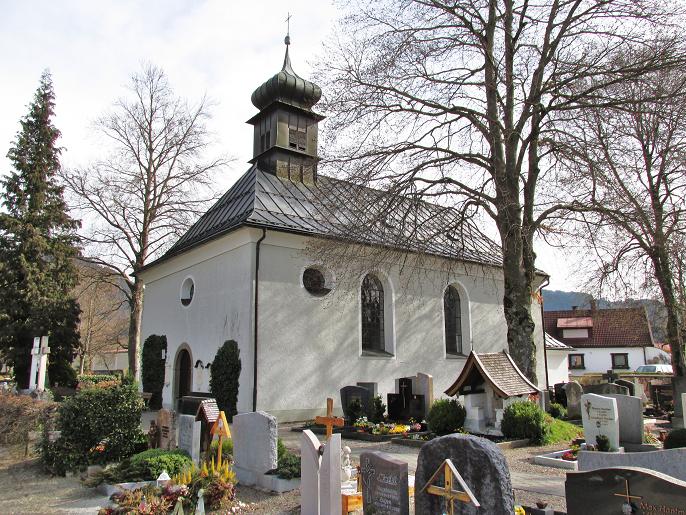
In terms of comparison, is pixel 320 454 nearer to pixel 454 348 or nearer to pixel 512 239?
pixel 512 239

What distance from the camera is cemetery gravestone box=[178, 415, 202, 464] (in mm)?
8641

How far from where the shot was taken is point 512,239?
1380 cm

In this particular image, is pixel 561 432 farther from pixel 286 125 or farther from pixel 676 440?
pixel 286 125

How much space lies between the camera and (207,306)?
60.0 ft

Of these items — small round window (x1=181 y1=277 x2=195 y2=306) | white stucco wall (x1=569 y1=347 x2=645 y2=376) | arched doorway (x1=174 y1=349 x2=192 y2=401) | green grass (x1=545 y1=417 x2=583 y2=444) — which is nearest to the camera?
green grass (x1=545 y1=417 x2=583 y2=444)

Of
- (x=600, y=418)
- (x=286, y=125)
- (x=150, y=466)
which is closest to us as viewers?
(x=150, y=466)

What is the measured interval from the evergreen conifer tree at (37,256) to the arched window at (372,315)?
1385 cm

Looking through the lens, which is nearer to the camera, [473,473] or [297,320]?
[473,473]

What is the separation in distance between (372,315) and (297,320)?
349cm

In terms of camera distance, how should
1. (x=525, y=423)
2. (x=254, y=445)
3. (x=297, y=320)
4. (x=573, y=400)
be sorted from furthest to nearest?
(x=297, y=320)
(x=573, y=400)
(x=525, y=423)
(x=254, y=445)

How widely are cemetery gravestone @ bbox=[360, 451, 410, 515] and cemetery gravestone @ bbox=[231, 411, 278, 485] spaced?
8.53 feet

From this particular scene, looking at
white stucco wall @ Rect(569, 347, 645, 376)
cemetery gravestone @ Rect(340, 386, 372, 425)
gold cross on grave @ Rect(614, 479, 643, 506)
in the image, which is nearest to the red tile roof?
white stucco wall @ Rect(569, 347, 645, 376)

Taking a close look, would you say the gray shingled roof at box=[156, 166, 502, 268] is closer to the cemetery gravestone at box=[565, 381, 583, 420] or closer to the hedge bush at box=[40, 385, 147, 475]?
the cemetery gravestone at box=[565, 381, 583, 420]

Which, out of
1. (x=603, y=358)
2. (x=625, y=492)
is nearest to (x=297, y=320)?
(x=625, y=492)
